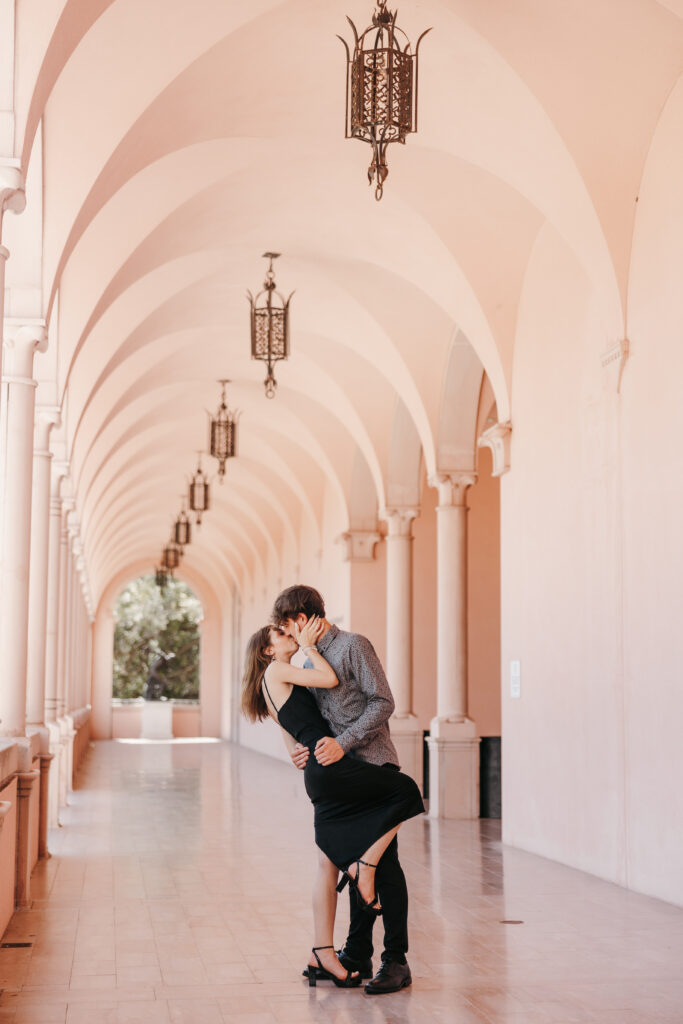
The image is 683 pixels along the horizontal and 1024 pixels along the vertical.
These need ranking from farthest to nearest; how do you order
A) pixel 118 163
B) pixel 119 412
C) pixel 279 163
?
pixel 119 412 → pixel 279 163 → pixel 118 163

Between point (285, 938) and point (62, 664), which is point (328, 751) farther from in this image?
point (62, 664)

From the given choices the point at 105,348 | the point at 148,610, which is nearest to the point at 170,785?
the point at 105,348

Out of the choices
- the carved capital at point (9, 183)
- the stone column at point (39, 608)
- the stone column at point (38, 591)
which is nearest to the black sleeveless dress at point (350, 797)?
the carved capital at point (9, 183)

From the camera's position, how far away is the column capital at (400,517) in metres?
16.0

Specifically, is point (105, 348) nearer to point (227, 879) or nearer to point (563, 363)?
point (563, 363)

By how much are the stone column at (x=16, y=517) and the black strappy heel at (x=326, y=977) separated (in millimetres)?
3213

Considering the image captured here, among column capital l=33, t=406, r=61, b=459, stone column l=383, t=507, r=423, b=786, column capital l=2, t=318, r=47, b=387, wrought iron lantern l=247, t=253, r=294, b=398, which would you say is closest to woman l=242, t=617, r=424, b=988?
column capital l=2, t=318, r=47, b=387

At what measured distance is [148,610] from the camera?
4753 centimetres

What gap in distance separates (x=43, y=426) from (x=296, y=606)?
17.6 ft

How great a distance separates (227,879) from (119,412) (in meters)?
9.41

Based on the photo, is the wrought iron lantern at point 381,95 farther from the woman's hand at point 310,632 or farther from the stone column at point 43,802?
the stone column at point 43,802

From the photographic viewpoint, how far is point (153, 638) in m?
47.4

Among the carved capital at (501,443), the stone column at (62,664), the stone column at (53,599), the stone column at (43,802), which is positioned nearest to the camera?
the stone column at (43,802)

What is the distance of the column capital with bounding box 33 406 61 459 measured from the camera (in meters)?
10.0
